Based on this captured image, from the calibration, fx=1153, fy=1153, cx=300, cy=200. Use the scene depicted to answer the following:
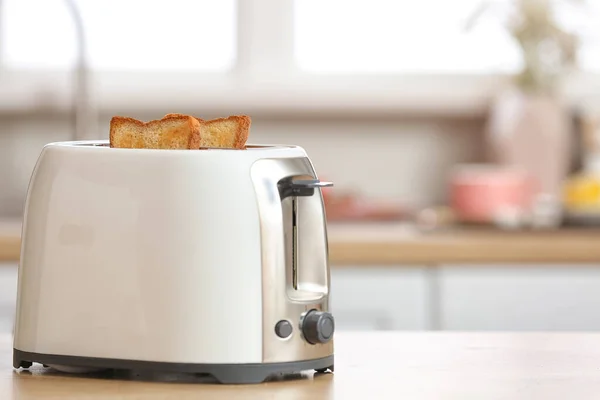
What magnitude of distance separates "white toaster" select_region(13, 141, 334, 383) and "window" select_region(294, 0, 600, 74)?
215 cm

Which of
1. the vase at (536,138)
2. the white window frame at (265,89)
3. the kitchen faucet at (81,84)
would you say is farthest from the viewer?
the white window frame at (265,89)

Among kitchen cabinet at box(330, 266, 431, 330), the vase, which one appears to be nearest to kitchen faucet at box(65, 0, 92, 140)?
kitchen cabinet at box(330, 266, 431, 330)

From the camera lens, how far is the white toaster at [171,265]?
924 mm

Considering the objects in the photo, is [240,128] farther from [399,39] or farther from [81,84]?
[399,39]

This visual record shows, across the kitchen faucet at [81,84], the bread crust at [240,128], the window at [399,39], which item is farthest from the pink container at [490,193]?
the bread crust at [240,128]

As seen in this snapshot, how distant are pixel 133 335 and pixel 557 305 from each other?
159cm

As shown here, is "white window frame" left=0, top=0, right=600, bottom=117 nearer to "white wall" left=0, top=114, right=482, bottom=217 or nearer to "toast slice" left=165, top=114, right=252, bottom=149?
"white wall" left=0, top=114, right=482, bottom=217

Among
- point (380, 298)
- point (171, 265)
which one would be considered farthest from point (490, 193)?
point (171, 265)

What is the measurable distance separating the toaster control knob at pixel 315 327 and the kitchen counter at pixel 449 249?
1373 millimetres

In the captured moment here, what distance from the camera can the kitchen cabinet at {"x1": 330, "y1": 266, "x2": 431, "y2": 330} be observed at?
2361 millimetres

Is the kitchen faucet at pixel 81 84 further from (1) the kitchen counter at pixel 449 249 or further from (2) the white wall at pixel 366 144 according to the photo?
(1) the kitchen counter at pixel 449 249

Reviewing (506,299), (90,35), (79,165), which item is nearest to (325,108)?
(90,35)

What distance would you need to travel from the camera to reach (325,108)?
3014 mm

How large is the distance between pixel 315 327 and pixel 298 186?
0.39 ft
